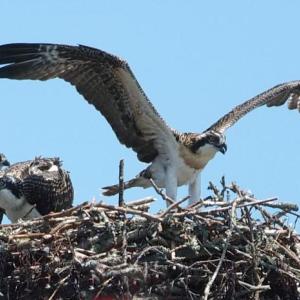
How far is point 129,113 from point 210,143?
100 cm

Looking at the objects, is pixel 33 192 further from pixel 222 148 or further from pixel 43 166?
pixel 222 148

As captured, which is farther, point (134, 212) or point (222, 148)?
point (222, 148)

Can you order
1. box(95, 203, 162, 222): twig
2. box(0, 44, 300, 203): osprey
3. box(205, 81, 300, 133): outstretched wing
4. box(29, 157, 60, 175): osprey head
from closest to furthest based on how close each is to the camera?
box(95, 203, 162, 222): twig → box(29, 157, 60, 175): osprey head → box(0, 44, 300, 203): osprey → box(205, 81, 300, 133): outstretched wing

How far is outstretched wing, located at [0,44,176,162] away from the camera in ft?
46.6

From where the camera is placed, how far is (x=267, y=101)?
17.1 metres

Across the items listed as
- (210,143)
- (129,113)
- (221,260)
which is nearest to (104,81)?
(129,113)

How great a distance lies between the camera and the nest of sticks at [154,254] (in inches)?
452

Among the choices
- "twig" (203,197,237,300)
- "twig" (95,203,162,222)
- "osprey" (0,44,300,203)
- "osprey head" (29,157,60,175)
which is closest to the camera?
"twig" (203,197,237,300)

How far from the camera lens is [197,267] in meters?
11.7

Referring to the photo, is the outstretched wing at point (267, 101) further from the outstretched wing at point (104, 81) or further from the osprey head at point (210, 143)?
the outstretched wing at point (104, 81)

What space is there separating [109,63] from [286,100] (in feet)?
13.0

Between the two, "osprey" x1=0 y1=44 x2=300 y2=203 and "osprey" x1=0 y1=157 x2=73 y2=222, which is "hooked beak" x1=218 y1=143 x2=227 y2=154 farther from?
"osprey" x1=0 y1=157 x2=73 y2=222

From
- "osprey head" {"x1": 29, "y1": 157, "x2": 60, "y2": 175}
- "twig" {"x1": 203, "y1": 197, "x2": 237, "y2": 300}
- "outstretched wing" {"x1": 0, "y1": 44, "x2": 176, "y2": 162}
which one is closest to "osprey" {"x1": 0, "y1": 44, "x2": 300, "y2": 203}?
"outstretched wing" {"x1": 0, "y1": 44, "x2": 176, "y2": 162}

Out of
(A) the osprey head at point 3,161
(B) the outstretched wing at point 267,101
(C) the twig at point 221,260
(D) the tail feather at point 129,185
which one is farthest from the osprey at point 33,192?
(B) the outstretched wing at point 267,101
